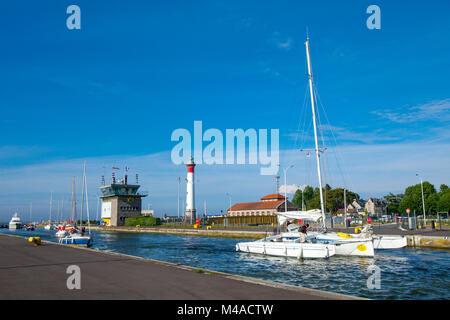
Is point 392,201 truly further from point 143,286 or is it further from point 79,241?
point 143,286

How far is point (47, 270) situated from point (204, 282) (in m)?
7.89

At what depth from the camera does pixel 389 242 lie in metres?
30.7

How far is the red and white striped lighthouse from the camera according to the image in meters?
99.7

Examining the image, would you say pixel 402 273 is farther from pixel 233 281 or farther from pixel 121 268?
pixel 121 268

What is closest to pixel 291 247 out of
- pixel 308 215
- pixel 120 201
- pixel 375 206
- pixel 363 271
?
pixel 308 215

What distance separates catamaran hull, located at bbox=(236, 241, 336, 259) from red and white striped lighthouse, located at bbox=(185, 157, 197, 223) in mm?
67898

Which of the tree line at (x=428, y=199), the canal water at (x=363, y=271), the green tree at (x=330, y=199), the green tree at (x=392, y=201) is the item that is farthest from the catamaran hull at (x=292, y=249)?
the green tree at (x=392, y=201)

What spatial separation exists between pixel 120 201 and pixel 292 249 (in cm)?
8609

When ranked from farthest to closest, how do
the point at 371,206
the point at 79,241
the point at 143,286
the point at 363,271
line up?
the point at 371,206 < the point at 79,241 < the point at 363,271 < the point at 143,286

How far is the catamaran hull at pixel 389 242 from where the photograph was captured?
3022 cm

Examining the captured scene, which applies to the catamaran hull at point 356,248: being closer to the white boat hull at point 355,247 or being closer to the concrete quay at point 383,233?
the white boat hull at point 355,247

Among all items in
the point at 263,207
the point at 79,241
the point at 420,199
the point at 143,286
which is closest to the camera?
the point at 143,286

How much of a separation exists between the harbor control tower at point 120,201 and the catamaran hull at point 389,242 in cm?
8679
